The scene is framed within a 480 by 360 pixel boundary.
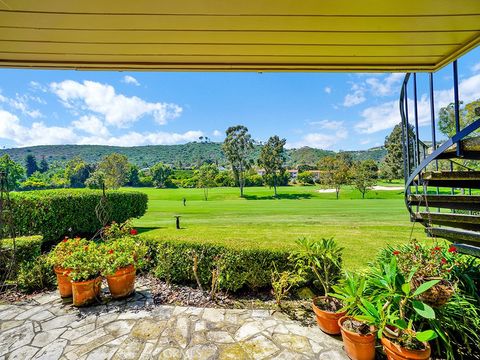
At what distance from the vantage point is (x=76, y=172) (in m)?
49.8

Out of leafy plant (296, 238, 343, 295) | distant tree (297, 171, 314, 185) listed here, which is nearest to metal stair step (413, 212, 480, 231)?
leafy plant (296, 238, 343, 295)

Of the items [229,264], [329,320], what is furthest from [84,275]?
[329,320]

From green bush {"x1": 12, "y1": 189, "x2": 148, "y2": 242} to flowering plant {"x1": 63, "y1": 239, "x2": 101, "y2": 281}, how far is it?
3.74 m

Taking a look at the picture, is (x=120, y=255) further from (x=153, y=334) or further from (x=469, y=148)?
(x=469, y=148)

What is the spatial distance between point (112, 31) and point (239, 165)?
117ft

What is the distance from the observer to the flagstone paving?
8.42ft

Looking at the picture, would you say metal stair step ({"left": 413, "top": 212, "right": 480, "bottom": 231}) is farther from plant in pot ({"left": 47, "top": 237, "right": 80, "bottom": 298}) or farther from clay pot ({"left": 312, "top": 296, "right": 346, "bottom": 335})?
plant in pot ({"left": 47, "top": 237, "right": 80, "bottom": 298})

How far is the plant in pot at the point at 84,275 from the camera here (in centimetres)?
358

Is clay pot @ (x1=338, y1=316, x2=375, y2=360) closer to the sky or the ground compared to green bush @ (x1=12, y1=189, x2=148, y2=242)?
closer to the ground

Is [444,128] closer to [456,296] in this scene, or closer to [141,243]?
[456,296]

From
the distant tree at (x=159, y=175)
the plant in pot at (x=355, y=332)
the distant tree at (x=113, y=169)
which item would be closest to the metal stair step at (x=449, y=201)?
the plant in pot at (x=355, y=332)

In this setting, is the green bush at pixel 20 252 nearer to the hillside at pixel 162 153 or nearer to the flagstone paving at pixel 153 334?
the flagstone paving at pixel 153 334

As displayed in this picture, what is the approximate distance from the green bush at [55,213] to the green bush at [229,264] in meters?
4.20

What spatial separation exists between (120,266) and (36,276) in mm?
1823
